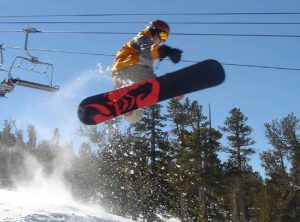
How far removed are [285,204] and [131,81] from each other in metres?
32.2

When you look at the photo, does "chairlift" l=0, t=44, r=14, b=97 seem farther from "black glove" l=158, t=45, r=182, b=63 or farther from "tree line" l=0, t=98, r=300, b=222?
"tree line" l=0, t=98, r=300, b=222

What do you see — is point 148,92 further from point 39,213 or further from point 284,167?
point 284,167

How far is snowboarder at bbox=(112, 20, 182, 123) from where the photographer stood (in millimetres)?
8125

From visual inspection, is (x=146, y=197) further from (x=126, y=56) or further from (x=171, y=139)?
(x=126, y=56)

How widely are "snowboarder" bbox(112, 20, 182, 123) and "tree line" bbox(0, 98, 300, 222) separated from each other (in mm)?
25056

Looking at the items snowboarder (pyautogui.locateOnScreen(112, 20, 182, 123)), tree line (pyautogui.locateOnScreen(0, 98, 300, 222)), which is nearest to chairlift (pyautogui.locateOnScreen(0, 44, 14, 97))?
snowboarder (pyautogui.locateOnScreen(112, 20, 182, 123))

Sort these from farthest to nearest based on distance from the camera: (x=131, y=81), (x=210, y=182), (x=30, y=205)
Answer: (x=210, y=182) < (x=30, y=205) < (x=131, y=81)

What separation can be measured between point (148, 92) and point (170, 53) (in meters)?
0.75

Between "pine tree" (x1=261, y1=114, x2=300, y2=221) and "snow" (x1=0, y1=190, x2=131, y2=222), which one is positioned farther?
"pine tree" (x1=261, y1=114, x2=300, y2=221)

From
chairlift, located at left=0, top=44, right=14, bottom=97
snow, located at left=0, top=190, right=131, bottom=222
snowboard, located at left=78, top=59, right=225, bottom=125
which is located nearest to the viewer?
snowboard, located at left=78, top=59, right=225, bottom=125

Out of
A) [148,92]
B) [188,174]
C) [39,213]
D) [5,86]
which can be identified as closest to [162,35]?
[148,92]

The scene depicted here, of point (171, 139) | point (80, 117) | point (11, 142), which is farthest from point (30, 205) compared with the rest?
point (11, 142)

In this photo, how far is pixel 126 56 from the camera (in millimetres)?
8422

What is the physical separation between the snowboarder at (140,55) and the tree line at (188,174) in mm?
25056
